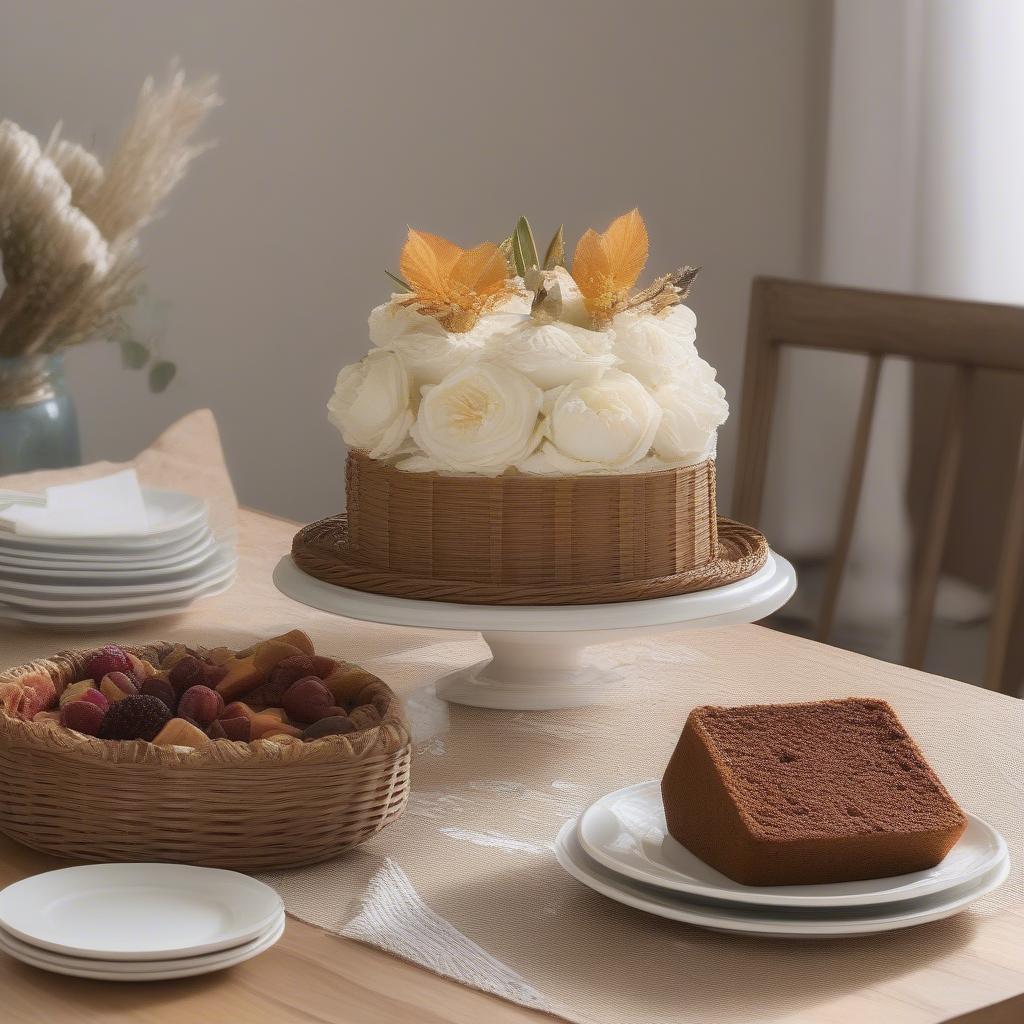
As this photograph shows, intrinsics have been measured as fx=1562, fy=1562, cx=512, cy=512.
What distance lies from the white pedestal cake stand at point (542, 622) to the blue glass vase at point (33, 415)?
548mm

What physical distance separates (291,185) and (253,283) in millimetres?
159

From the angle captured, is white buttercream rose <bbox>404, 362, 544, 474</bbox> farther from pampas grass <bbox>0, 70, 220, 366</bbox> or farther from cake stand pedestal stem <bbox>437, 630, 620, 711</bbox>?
pampas grass <bbox>0, 70, 220, 366</bbox>

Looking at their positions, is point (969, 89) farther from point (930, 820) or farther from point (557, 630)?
point (930, 820)

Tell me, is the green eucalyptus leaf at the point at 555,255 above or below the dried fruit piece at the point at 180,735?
above

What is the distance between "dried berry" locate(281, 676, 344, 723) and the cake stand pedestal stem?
0.22 m

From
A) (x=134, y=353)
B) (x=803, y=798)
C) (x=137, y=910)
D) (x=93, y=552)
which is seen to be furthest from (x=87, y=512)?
(x=134, y=353)

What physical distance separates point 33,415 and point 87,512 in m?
0.26

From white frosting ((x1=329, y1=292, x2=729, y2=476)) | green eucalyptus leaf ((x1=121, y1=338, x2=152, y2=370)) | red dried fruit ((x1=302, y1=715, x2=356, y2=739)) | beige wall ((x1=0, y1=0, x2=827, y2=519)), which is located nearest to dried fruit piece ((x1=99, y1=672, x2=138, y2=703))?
red dried fruit ((x1=302, y1=715, x2=356, y2=739))

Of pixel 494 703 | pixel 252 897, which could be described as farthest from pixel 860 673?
pixel 252 897

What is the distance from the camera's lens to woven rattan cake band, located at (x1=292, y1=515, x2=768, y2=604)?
3.14ft

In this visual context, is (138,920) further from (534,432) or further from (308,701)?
(534,432)

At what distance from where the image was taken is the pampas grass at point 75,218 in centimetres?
149

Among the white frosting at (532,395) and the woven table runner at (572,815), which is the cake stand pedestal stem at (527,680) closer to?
the woven table runner at (572,815)

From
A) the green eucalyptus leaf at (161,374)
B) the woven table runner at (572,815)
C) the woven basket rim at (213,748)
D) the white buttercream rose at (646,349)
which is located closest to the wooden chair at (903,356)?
the woven table runner at (572,815)
